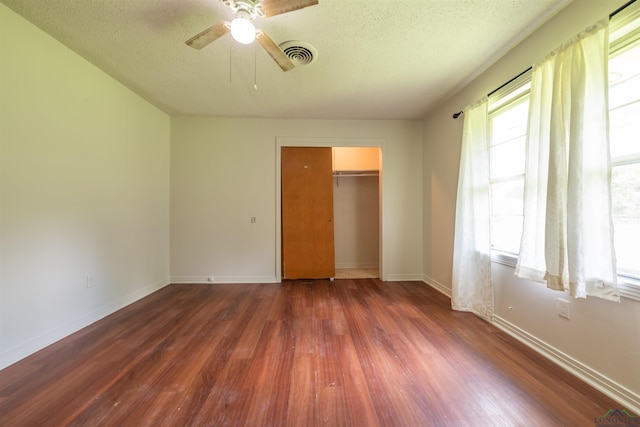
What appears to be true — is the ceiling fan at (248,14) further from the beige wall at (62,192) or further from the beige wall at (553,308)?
the beige wall at (553,308)

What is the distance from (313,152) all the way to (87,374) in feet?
10.8

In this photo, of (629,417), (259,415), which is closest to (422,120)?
(629,417)

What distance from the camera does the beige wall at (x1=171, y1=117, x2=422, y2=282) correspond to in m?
3.49

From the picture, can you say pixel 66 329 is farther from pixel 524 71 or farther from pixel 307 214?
pixel 524 71

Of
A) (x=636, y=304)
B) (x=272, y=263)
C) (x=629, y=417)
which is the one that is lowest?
(x=629, y=417)

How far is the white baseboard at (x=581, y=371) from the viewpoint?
49.1 inches

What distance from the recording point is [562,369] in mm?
1551

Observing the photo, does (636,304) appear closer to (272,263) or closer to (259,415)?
(259,415)

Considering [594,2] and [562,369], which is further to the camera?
[562,369]

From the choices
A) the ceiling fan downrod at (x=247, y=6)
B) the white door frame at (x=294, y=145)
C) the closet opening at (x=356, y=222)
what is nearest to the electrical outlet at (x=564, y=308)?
the white door frame at (x=294, y=145)

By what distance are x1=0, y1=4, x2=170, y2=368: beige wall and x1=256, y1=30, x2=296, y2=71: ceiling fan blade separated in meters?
1.79

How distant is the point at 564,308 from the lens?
1.57 meters

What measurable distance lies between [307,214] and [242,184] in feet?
3.64

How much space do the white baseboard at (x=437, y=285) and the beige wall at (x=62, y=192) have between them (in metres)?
3.91
